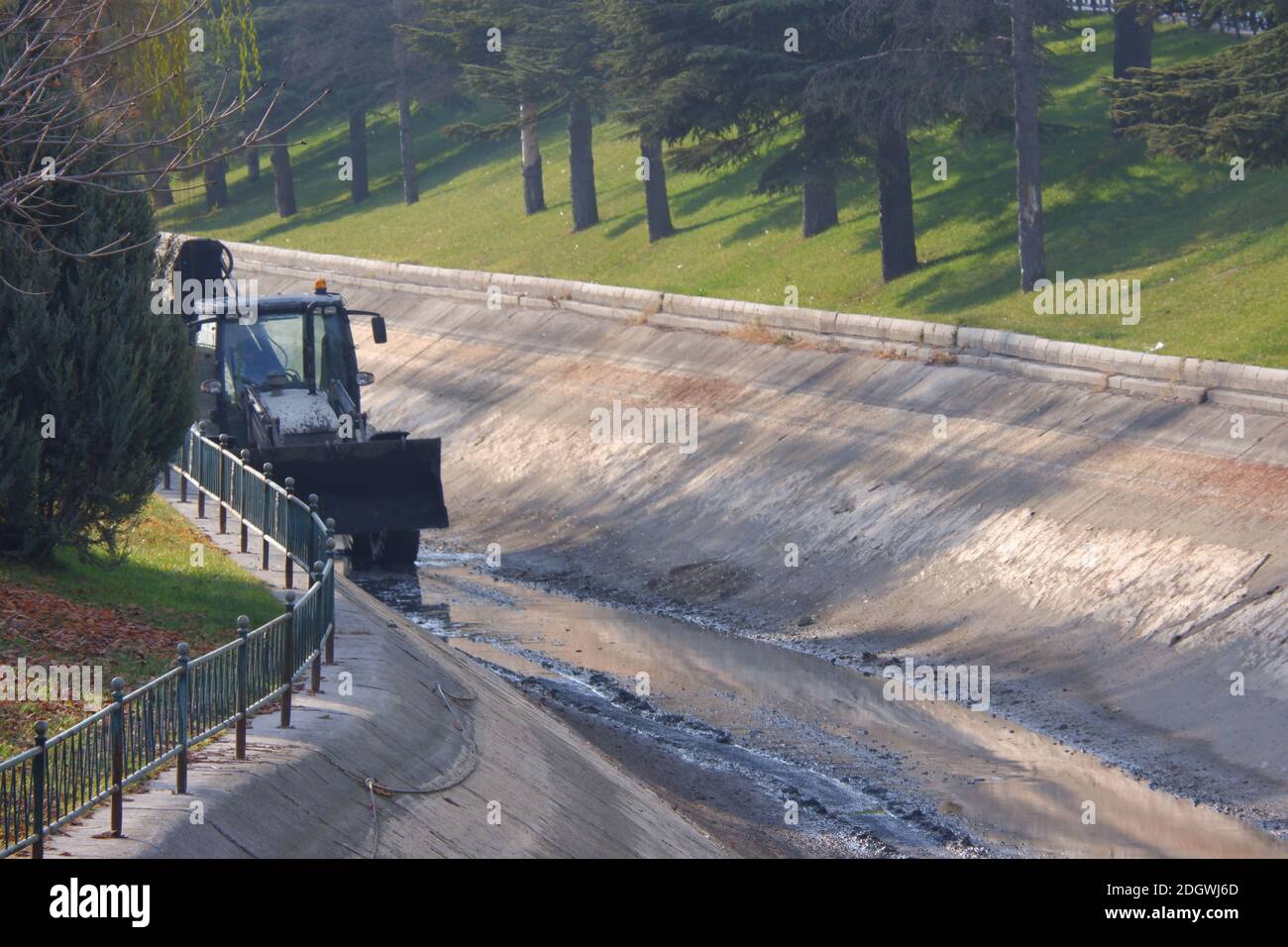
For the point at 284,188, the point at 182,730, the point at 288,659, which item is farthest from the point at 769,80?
the point at 284,188

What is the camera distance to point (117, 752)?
9047mm

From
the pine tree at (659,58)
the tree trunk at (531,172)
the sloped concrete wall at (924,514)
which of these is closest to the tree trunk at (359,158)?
the tree trunk at (531,172)

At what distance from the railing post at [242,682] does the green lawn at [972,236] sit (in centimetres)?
1590

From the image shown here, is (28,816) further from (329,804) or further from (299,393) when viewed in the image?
(299,393)

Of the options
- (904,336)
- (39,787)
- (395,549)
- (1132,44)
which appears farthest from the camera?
(1132,44)

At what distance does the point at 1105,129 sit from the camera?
112 feet

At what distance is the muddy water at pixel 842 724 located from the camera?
13938mm

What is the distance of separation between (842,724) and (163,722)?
8892 millimetres

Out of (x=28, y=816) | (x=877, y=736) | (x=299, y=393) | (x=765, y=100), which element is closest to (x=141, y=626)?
(x=28, y=816)

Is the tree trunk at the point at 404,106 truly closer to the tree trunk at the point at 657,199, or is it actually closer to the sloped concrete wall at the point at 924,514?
the tree trunk at the point at 657,199

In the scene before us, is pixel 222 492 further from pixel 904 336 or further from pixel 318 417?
pixel 904 336

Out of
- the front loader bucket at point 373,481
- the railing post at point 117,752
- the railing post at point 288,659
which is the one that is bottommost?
the front loader bucket at point 373,481

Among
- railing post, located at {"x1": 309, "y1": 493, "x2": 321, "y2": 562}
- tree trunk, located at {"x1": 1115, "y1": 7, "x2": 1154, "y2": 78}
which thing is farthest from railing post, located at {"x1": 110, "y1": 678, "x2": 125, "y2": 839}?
tree trunk, located at {"x1": 1115, "y1": 7, "x2": 1154, "y2": 78}
